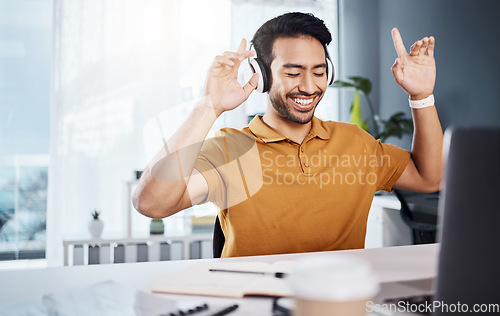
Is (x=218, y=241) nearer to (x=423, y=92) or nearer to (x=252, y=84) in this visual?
(x=252, y=84)

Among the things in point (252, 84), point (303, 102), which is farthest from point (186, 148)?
point (303, 102)

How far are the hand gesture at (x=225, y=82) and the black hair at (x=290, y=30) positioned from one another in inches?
10.4

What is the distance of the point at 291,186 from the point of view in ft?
4.32

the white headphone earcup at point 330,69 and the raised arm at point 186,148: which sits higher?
the white headphone earcup at point 330,69

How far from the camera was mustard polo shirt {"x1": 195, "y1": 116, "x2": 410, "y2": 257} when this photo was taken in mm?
1289

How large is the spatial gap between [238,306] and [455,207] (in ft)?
1.14

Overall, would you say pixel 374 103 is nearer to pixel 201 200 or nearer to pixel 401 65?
pixel 401 65

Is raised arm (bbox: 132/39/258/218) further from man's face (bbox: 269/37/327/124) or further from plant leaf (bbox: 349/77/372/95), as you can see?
plant leaf (bbox: 349/77/372/95)

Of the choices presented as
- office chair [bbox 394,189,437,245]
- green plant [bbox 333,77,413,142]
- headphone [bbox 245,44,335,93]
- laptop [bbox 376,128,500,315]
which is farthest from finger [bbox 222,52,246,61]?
green plant [bbox 333,77,413,142]

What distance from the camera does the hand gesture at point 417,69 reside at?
1345 millimetres

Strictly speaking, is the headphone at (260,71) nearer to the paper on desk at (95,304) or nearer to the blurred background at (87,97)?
the paper on desk at (95,304)

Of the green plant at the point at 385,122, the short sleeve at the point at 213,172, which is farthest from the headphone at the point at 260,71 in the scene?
the green plant at the point at 385,122

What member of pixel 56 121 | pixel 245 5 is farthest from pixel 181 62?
pixel 56 121

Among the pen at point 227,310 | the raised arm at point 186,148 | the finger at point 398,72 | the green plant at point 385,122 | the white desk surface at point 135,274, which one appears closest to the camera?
the pen at point 227,310
